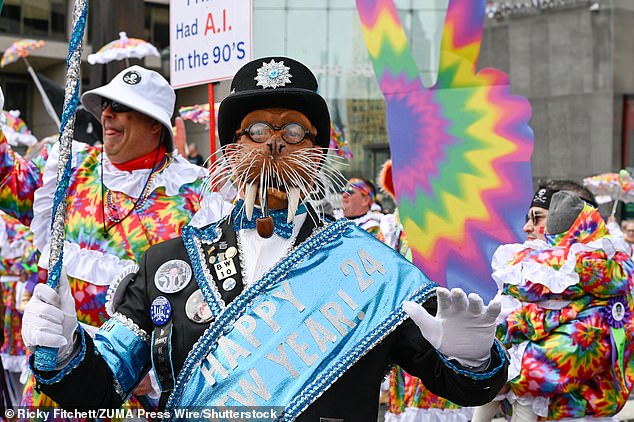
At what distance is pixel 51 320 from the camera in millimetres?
2232

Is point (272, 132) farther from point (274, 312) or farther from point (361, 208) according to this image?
point (361, 208)

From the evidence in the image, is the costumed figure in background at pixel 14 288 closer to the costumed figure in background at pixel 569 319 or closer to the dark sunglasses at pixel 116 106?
the dark sunglasses at pixel 116 106

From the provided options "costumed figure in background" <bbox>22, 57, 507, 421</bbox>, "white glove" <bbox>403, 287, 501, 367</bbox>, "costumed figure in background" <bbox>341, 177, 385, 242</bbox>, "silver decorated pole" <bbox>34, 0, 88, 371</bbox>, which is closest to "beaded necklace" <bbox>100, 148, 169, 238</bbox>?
"costumed figure in background" <bbox>22, 57, 507, 421</bbox>

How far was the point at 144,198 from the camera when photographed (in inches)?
169

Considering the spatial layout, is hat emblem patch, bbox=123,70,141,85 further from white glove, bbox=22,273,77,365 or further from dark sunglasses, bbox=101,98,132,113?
white glove, bbox=22,273,77,365

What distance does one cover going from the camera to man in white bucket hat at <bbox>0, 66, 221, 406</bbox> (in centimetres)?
413

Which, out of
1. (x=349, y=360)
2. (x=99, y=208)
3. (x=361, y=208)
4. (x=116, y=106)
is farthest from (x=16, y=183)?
(x=361, y=208)

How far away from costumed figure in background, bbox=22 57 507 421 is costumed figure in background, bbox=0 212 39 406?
5.84m

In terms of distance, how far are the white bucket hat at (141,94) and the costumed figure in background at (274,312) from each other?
1.59 m

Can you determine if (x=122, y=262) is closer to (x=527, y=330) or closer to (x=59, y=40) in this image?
(x=527, y=330)

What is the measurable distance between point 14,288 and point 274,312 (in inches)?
282

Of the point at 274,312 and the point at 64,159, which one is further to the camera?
the point at 274,312

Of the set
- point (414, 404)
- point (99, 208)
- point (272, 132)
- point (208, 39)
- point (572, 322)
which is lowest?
point (414, 404)

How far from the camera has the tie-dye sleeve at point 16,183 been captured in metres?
4.31
